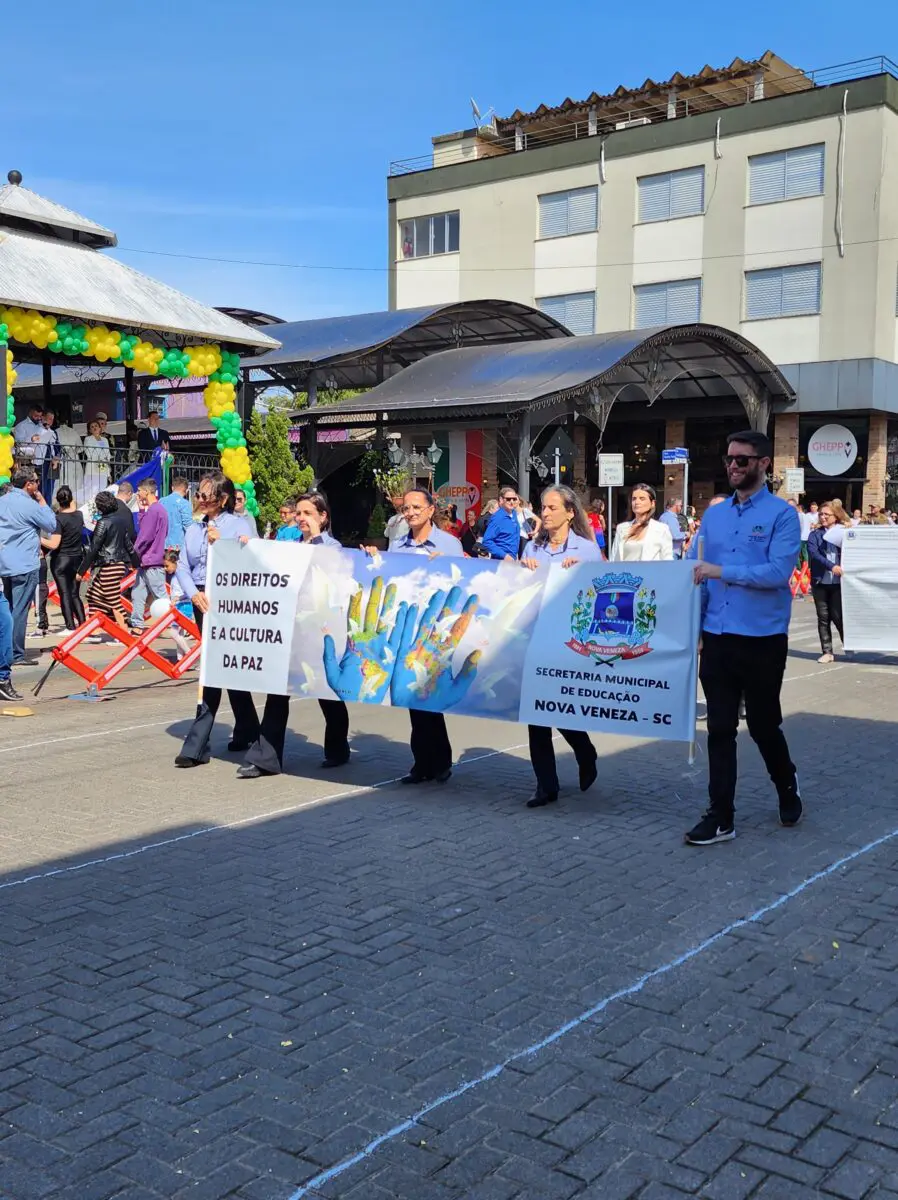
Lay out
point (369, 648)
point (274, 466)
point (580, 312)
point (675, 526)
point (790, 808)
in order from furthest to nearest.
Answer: point (580, 312) → point (274, 466) → point (675, 526) → point (369, 648) → point (790, 808)

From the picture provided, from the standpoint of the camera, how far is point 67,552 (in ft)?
49.6

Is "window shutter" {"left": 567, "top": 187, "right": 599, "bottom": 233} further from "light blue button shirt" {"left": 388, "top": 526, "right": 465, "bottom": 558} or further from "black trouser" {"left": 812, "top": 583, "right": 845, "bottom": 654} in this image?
"light blue button shirt" {"left": 388, "top": 526, "right": 465, "bottom": 558}

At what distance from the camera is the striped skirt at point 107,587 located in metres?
13.2

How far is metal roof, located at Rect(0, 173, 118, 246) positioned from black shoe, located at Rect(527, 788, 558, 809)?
15517mm

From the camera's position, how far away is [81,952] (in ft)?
15.0

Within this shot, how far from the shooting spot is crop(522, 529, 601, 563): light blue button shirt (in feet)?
23.0

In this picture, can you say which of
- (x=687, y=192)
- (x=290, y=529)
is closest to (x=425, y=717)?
(x=290, y=529)

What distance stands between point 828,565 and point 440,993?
33.1 feet

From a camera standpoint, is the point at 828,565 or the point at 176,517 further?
the point at 176,517

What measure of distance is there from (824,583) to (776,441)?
23.5 m

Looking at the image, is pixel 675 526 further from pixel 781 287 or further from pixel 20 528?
pixel 781 287

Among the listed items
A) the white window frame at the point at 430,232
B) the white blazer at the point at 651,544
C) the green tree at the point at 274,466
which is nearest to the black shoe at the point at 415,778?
the white blazer at the point at 651,544

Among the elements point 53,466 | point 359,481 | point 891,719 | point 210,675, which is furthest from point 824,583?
point 359,481

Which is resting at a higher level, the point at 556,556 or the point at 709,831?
the point at 556,556
